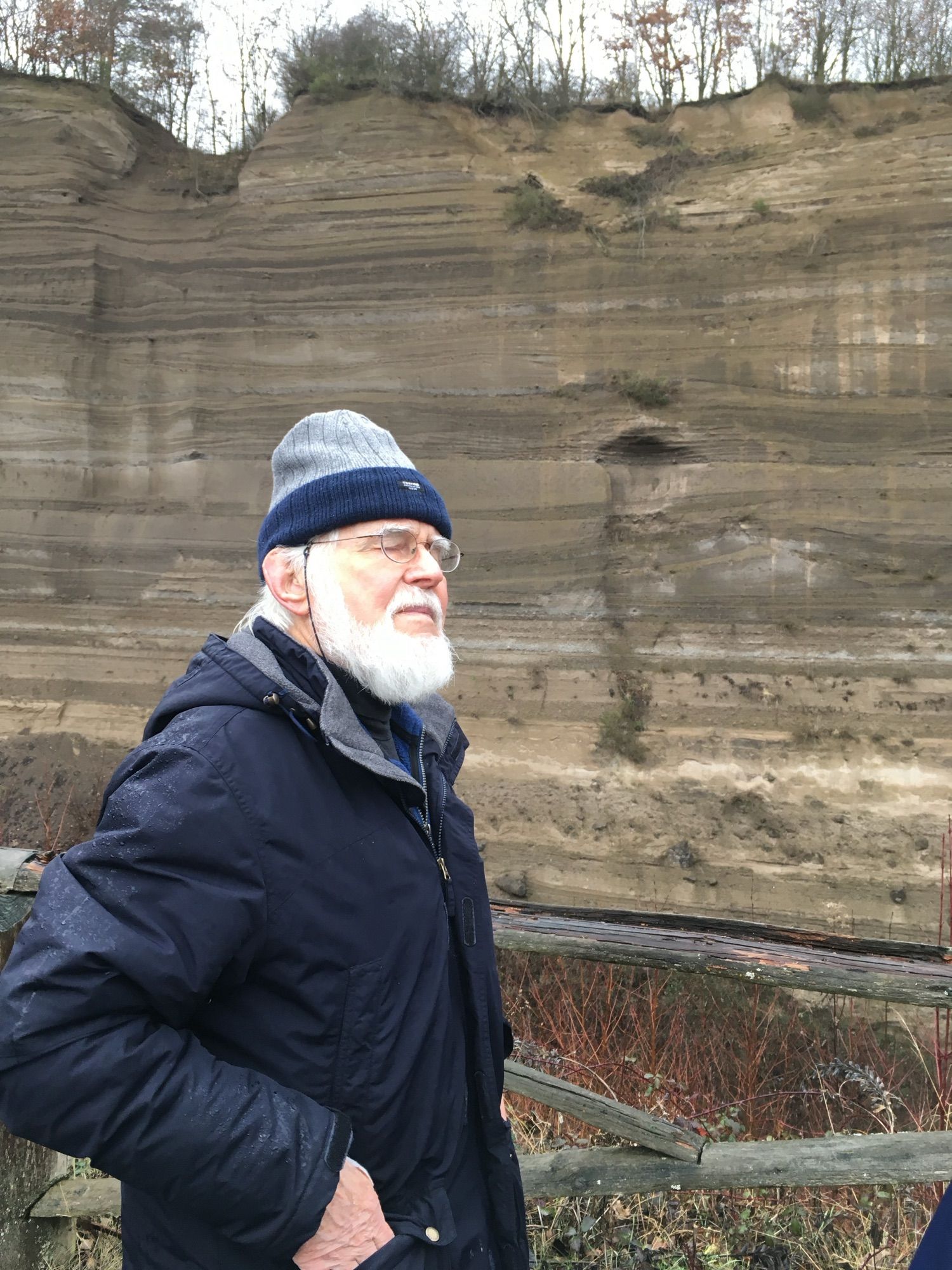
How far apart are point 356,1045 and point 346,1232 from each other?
256 mm

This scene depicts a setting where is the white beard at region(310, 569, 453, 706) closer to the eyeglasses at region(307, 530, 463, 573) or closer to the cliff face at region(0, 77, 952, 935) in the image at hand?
the eyeglasses at region(307, 530, 463, 573)

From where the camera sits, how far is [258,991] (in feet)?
4.63

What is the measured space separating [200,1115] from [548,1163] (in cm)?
161

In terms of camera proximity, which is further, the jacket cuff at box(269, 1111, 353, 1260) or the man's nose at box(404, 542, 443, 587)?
the man's nose at box(404, 542, 443, 587)

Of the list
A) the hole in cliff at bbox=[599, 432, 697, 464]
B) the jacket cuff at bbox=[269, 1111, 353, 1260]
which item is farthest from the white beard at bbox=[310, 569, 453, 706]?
the hole in cliff at bbox=[599, 432, 697, 464]

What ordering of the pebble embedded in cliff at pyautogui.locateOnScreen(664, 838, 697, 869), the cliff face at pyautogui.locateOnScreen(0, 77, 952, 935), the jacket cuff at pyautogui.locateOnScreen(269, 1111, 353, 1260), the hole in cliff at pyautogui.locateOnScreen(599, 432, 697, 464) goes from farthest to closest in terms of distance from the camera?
the hole in cliff at pyautogui.locateOnScreen(599, 432, 697, 464), the cliff face at pyautogui.locateOnScreen(0, 77, 952, 935), the pebble embedded in cliff at pyautogui.locateOnScreen(664, 838, 697, 869), the jacket cuff at pyautogui.locateOnScreen(269, 1111, 353, 1260)

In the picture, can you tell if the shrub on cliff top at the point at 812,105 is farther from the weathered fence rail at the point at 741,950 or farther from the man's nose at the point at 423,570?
the man's nose at the point at 423,570

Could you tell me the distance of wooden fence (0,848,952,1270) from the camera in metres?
2.35

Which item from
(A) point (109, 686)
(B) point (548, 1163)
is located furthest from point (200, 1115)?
(A) point (109, 686)

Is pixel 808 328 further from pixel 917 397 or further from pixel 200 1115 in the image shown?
pixel 200 1115

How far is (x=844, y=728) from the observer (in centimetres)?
813

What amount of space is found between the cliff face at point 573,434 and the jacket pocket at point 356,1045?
7073mm

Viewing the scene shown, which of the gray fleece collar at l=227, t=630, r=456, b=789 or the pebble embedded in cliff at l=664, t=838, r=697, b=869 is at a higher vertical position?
the gray fleece collar at l=227, t=630, r=456, b=789

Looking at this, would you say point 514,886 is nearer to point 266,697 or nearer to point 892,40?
point 266,697
